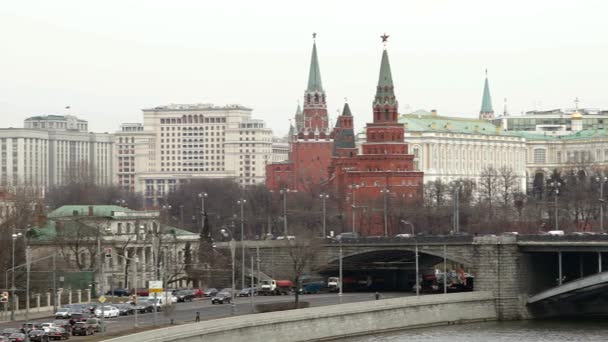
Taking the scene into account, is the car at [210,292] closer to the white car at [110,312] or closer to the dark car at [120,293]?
the dark car at [120,293]

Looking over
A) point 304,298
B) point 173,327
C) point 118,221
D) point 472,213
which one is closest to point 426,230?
point 472,213

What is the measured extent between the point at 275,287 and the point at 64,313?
90.9 ft

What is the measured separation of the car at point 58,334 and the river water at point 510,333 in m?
19.9

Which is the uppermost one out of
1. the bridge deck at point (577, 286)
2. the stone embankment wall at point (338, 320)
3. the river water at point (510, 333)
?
the bridge deck at point (577, 286)

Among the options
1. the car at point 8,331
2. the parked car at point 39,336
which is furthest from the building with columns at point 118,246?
the parked car at point 39,336

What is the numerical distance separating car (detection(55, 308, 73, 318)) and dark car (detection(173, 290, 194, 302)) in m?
14.7

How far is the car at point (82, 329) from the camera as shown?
294 ft

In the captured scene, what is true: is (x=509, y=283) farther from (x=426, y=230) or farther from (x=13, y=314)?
(x=426, y=230)

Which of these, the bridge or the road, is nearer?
the road

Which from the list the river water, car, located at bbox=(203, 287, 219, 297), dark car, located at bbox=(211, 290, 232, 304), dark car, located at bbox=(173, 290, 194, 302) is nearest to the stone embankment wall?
the river water

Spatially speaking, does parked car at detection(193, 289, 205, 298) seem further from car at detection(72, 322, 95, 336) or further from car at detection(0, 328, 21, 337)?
car at detection(0, 328, 21, 337)

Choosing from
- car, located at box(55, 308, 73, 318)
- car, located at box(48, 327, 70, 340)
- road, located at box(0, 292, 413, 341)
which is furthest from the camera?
car, located at box(55, 308, 73, 318)

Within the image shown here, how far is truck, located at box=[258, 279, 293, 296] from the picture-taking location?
126000 millimetres

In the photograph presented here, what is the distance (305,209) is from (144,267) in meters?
58.5
